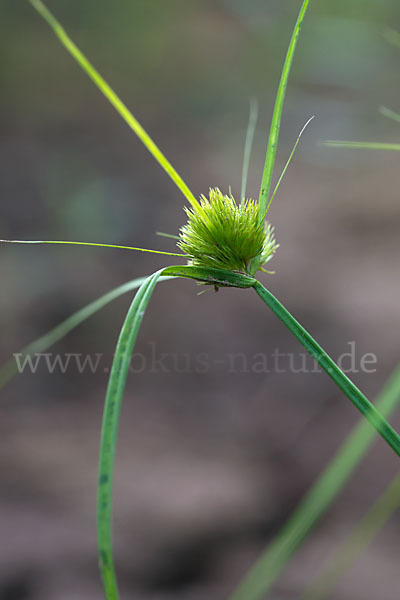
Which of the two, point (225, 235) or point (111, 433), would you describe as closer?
point (111, 433)

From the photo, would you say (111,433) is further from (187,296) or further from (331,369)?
(187,296)

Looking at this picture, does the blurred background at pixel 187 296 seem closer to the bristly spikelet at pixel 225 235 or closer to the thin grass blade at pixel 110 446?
the bristly spikelet at pixel 225 235

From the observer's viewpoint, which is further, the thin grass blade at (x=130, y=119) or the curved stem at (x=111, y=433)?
the thin grass blade at (x=130, y=119)

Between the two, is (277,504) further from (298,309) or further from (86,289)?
(86,289)

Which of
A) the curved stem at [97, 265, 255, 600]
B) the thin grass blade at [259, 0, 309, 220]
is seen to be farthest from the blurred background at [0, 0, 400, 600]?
the curved stem at [97, 265, 255, 600]

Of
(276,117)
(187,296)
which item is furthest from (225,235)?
(187,296)

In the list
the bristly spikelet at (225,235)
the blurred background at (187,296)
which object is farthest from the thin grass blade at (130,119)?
the blurred background at (187,296)
